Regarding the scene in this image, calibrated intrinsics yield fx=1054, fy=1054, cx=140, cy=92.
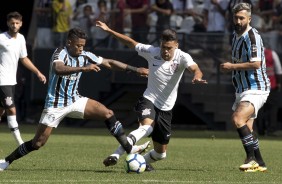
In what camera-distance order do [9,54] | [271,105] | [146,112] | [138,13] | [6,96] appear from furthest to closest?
1. [138,13]
2. [271,105]
3. [9,54]
4. [6,96]
5. [146,112]

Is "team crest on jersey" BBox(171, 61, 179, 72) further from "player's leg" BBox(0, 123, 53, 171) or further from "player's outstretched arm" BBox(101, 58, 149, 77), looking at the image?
"player's leg" BBox(0, 123, 53, 171)

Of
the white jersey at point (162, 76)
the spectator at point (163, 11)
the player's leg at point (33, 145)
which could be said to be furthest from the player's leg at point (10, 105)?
the spectator at point (163, 11)

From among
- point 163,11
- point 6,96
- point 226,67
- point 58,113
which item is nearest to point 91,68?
point 58,113

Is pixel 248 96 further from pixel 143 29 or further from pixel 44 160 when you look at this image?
pixel 143 29

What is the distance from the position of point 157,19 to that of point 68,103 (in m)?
14.4

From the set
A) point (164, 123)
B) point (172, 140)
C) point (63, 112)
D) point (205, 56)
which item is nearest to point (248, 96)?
point (164, 123)

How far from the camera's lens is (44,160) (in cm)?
1669

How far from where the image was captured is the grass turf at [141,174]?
1348 cm

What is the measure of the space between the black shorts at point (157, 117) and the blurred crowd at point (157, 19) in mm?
13227

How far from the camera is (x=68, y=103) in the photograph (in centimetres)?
1469

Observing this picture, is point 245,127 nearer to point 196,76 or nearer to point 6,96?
point 196,76

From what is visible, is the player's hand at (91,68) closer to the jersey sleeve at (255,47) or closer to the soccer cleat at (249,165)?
the jersey sleeve at (255,47)

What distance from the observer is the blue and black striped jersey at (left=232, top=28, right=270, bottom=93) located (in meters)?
14.9

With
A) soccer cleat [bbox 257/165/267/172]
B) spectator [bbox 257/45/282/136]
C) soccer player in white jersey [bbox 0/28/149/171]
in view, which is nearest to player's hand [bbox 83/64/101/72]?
soccer player in white jersey [bbox 0/28/149/171]
